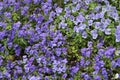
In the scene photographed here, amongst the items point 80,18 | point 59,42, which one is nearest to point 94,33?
point 80,18

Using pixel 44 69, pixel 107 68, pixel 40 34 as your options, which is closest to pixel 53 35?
pixel 40 34

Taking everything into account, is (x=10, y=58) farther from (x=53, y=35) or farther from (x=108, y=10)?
(x=108, y=10)

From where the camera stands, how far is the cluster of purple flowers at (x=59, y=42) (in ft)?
13.6

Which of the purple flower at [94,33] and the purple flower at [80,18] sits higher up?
the purple flower at [80,18]

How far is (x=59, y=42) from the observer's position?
4426 millimetres

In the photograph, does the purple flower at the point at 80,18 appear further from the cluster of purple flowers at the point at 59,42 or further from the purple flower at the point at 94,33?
the purple flower at the point at 94,33

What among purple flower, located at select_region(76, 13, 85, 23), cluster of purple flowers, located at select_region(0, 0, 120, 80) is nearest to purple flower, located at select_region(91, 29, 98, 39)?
cluster of purple flowers, located at select_region(0, 0, 120, 80)

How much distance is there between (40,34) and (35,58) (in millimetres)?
342

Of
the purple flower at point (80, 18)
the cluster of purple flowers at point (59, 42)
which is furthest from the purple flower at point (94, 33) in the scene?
the purple flower at point (80, 18)

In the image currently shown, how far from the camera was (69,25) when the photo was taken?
4.64m

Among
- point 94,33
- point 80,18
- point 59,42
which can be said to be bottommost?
point 59,42

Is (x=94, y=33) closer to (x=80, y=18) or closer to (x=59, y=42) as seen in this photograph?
(x=80, y=18)

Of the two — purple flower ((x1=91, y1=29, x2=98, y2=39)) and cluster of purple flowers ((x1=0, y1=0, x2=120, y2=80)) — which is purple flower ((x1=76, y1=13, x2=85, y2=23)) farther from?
purple flower ((x1=91, y1=29, x2=98, y2=39))

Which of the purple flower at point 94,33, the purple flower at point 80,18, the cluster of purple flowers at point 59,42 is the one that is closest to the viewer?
the cluster of purple flowers at point 59,42
